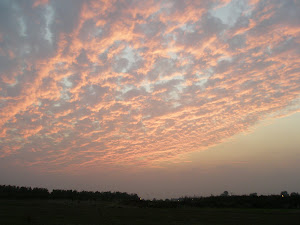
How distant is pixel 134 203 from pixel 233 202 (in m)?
20.6

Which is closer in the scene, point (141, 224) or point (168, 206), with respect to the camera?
point (141, 224)

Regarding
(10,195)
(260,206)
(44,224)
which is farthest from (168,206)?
(10,195)

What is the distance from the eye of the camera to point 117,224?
69.8 ft

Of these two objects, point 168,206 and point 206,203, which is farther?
point 206,203

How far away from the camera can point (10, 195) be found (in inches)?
3125

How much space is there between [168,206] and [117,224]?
28291 millimetres

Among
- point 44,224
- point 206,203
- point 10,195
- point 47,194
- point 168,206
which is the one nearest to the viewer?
point 44,224

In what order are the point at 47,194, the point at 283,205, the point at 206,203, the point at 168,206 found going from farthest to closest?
the point at 47,194 < the point at 206,203 < the point at 168,206 < the point at 283,205

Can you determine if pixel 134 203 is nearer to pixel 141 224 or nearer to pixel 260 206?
pixel 260 206

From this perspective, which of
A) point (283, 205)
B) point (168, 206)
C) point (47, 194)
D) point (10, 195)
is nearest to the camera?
point (283, 205)

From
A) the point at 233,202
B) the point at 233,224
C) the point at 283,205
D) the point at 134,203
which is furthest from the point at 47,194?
the point at 233,224

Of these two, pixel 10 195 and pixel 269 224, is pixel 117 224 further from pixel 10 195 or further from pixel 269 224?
pixel 10 195

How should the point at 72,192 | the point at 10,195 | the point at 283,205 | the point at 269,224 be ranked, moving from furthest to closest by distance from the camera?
1. the point at 72,192
2. the point at 10,195
3. the point at 283,205
4. the point at 269,224

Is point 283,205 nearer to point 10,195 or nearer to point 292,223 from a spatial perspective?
point 292,223
